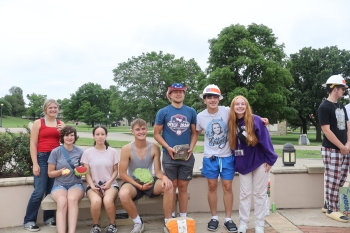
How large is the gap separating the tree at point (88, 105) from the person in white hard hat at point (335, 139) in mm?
60837

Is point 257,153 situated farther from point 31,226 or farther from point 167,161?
point 31,226

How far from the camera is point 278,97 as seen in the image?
91.2 feet

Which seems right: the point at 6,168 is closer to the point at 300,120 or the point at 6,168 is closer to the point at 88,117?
the point at 300,120

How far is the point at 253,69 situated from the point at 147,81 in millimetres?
14357

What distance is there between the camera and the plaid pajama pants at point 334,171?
4.52 meters

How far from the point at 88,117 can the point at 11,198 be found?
61.2 metres

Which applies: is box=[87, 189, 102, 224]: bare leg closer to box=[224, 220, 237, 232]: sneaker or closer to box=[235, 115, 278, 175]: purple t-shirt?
box=[224, 220, 237, 232]: sneaker

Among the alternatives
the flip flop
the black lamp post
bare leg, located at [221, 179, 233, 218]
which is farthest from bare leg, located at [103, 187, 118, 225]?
the flip flop

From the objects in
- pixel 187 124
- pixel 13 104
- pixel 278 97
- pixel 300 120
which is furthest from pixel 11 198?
pixel 13 104

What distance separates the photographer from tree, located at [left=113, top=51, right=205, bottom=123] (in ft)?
124

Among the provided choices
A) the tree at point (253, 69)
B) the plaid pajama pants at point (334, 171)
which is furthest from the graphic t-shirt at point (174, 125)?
the tree at point (253, 69)

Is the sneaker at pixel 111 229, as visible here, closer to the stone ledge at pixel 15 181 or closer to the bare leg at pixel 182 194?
the bare leg at pixel 182 194

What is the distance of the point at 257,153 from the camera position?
4000 millimetres

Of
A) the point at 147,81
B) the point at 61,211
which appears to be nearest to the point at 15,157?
the point at 61,211
